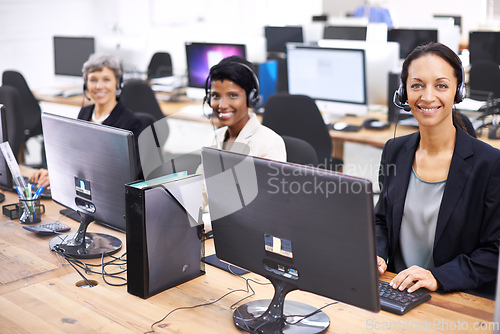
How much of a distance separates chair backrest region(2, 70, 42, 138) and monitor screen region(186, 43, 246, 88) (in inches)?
51.7

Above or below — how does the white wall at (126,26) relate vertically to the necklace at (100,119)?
above

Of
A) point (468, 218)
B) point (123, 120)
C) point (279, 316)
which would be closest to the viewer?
point (279, 316)

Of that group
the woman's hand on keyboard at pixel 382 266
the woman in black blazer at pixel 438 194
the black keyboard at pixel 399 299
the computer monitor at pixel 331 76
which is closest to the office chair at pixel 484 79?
the computer monitor at pixel 331 76

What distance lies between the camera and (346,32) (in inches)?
229

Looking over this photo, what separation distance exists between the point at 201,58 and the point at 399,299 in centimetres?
349

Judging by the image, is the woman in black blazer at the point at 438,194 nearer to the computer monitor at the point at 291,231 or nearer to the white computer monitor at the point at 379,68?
the computer monitor at the point at 291,231

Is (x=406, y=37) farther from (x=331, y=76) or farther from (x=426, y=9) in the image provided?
(x=426, y=9)

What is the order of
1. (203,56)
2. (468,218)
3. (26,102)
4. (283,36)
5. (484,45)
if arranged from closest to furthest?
(468,218), (203,56), (26,102), (484,45), (283,36)

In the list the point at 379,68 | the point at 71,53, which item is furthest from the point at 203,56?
the point at 71,53

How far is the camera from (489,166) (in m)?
1.67

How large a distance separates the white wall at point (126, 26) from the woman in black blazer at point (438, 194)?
3.34 metres

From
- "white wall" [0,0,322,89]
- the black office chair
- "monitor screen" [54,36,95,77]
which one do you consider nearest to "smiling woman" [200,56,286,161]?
the black office chair

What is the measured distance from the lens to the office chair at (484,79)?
14.0 ft

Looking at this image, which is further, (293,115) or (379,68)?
(379,68)
